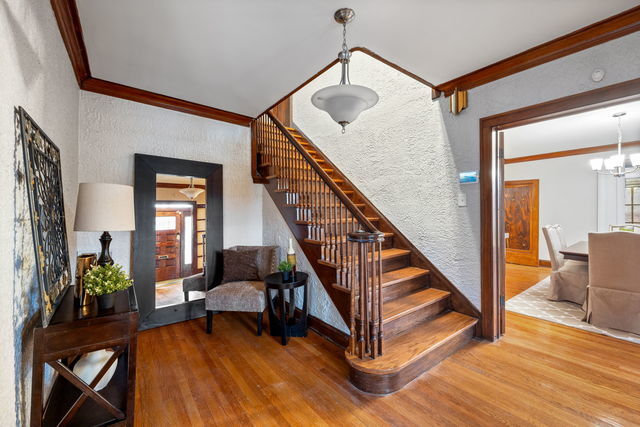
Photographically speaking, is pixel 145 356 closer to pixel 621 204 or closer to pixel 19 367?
pixel 19 367

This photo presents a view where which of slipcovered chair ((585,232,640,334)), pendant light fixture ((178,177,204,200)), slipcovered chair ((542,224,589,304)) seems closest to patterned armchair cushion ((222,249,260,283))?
pendant light fixture ((178,177,204,200))

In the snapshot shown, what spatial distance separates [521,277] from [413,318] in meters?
3.71

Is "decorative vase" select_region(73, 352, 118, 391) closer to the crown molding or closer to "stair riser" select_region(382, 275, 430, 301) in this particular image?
"stair riser" select_region(382, 275, 430, 301)

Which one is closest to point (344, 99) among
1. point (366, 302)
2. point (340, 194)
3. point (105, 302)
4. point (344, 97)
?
point (344, 97)

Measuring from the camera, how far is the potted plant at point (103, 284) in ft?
4.79

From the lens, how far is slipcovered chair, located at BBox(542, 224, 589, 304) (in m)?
3.40

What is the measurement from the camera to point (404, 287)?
277 centimetres

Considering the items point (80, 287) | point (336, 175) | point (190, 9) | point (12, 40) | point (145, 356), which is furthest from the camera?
point (336, 175)

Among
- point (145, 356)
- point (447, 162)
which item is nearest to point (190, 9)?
point (447, 162)

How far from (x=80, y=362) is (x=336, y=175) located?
11.0 ft

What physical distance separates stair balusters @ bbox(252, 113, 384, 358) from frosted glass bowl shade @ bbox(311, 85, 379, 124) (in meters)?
0.78

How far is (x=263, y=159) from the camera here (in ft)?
12.5

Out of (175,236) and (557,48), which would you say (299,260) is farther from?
(557,48)

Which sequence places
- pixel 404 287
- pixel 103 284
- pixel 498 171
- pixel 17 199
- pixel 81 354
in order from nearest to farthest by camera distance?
pixel 17 199 → pixel 81 354 → pixel 103 284 → pixel 498 171 → pixel 404 287
